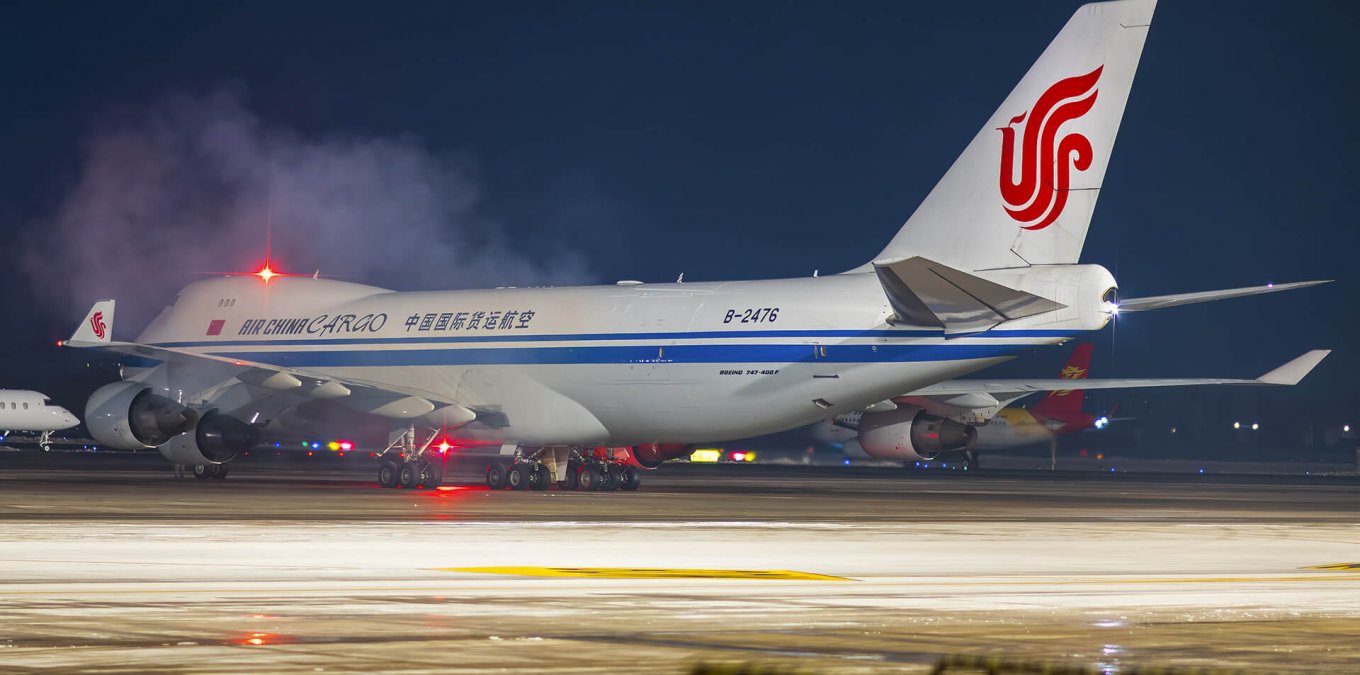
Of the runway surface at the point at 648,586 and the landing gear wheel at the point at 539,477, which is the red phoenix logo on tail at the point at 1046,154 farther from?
the landing gear wheel at the point at 539,477

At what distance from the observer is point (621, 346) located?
125 feet

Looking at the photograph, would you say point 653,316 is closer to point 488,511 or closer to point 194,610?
point 488,511

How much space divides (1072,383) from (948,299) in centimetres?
1254

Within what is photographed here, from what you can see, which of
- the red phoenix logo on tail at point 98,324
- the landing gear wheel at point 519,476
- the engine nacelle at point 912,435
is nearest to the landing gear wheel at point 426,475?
the landing gear wheel at point 519,476

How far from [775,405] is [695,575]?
1968cm

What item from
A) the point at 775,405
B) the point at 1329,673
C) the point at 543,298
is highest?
the point at 543,298

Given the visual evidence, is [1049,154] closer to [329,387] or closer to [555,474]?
[555,474]

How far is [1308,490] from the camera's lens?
4916cm

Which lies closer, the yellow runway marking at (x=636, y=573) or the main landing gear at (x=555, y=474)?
the yellow runway marking at (x=636, y=573)

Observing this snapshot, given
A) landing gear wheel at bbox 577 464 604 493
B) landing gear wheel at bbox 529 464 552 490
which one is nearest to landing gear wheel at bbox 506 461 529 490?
landing gear wheel at bbox 529 464 552 490

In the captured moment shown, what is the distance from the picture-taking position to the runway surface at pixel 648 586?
34.1 feet

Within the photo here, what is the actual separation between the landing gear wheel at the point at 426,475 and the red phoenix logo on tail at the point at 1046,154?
14631 millimetres

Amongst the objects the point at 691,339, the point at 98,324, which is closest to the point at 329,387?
the point at 691,339

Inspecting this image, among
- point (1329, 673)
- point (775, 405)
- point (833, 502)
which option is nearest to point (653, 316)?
point (775, 405)
